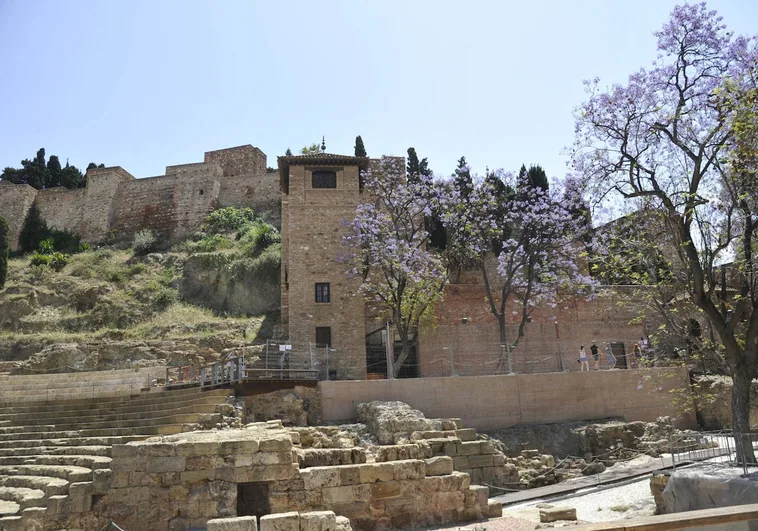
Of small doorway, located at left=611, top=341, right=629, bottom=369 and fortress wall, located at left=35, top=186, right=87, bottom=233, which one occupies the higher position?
fortress wall, located at left=35, top=186, right=87, bottom=233

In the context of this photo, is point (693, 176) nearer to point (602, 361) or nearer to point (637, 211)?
point (637, 211)

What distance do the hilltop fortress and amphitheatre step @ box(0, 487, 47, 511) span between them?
33272mm

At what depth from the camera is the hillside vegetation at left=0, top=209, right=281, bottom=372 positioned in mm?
26547

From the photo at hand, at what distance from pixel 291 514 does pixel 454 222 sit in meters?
19.4

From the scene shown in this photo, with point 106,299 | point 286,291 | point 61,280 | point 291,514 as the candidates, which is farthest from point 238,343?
point 291,514

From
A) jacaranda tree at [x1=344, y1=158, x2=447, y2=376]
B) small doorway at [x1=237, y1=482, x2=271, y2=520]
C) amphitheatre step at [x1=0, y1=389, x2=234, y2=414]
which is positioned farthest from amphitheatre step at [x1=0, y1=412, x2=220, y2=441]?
jacaranda tree at [x1=344, y1=158, x2=447, y2=376]

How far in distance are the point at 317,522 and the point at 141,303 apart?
2789 cm

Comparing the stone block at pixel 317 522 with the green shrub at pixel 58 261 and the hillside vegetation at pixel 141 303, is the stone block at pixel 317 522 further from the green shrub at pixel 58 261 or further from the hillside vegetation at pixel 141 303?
the green shrub at pixel 58 261

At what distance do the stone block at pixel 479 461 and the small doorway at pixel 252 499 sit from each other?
5.51 metres

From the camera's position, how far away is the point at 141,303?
32594mm

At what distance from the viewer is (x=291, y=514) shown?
7.75 m

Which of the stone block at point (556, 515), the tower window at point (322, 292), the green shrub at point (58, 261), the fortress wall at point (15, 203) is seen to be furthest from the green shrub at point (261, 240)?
the stone block at point (556, 515)

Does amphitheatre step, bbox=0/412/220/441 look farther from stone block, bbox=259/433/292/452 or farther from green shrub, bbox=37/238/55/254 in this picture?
green shrub, bbox=37/238/55/254

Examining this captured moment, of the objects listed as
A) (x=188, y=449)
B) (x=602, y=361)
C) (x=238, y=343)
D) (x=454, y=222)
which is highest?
(x=454, y=222)
